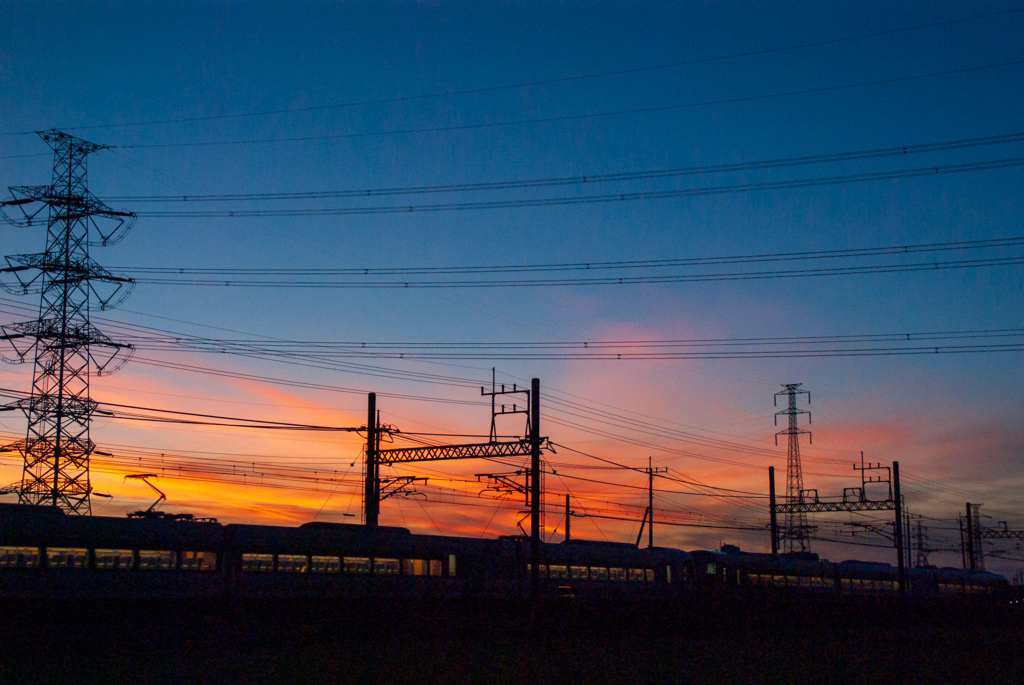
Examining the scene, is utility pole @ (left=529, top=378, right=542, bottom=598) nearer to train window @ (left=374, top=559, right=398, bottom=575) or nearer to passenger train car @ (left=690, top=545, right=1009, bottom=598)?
train window @ (left=374, top=559, right=398, bottom=575)

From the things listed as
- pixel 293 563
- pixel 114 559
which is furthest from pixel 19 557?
pixel 293 563

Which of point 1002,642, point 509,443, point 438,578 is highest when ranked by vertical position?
point 509,443

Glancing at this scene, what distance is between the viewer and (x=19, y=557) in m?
22.7

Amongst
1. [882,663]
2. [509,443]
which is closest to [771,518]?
[509,443]

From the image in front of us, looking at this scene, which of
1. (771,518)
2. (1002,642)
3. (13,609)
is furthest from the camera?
(771,518)

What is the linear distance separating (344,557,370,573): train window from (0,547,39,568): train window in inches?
394

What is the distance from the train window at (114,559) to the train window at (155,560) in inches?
12.7

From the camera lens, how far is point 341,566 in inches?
1180

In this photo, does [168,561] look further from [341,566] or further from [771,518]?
[771,518]

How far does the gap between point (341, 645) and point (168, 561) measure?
20.7 ft

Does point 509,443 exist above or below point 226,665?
above

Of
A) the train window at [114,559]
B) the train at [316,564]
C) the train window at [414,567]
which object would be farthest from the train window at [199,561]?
the train window at [414,567]

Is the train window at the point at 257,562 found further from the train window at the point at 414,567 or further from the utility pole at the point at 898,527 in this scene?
the utility pole at the point at 898,527

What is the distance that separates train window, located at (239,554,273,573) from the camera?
27203 mm
